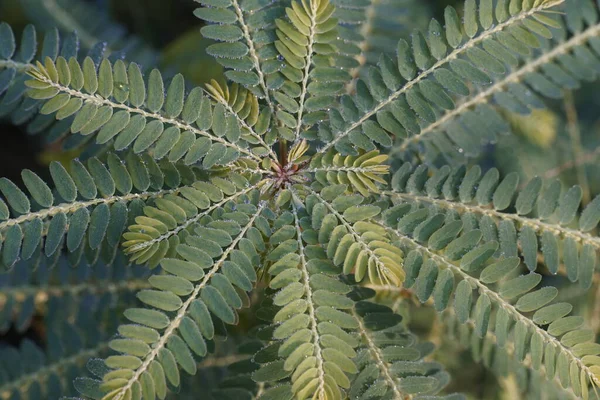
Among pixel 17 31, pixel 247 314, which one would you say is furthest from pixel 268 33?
pixel 17 31

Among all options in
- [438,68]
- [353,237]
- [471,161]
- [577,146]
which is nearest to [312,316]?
[353,237]

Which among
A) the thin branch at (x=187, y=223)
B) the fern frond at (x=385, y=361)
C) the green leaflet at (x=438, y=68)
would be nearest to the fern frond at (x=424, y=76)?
the green leaflet at (x=438, y=68)

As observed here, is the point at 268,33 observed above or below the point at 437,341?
above

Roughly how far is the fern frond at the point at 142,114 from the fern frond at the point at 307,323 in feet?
0.81

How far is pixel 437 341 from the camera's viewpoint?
85.4 inches

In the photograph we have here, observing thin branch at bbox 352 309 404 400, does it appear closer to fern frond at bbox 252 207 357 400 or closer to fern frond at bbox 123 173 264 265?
fern frond at bbox 252 207 357 400

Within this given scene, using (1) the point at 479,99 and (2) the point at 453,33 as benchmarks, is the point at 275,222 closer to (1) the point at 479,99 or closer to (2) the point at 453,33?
(2) the point at 453,33

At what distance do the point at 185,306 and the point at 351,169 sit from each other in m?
0.49

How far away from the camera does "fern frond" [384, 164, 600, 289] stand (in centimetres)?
153

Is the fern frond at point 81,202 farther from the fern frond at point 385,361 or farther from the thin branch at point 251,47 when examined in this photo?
the fern frond at point 385,361

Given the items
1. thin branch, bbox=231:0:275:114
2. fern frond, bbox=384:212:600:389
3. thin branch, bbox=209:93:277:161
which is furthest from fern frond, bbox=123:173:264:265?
fern frond, bbox=384:212:600:389

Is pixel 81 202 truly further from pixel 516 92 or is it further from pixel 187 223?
pixel 516 92

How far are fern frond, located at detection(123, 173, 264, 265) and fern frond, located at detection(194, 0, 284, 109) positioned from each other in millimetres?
236

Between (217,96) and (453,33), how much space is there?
591mm
